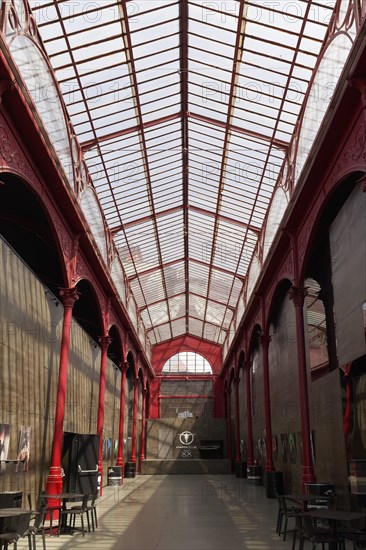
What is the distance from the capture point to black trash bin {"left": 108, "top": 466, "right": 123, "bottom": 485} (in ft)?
86.2

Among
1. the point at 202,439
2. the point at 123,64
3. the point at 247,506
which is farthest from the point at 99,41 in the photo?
the point at 202,439

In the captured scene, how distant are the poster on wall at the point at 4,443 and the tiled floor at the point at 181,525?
6.17 feet

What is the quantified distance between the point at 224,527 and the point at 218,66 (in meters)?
14.0

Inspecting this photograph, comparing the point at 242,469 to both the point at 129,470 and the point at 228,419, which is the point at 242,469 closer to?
the point at 129,470

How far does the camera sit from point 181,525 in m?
12.9

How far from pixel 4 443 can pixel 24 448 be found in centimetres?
173

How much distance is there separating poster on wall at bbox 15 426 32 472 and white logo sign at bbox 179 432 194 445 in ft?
103

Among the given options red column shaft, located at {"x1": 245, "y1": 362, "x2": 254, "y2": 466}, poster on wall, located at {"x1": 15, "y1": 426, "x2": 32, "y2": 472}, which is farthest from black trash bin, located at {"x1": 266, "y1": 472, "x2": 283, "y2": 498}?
poster on wall, located at {"x1": 15, "y1": 426, "x2": 32, "y2": 472}

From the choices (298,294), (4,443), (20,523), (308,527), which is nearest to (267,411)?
(298,294)

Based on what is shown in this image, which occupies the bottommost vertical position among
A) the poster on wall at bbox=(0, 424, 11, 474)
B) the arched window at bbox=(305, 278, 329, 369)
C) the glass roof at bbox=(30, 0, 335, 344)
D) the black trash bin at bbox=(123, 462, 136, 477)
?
the black trash bin at bbox=(123, 462, 136, 477)

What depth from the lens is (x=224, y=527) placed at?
12.6 m

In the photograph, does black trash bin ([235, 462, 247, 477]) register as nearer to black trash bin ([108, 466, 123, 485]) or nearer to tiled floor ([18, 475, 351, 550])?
black trash bin ([108, 466, 123, 485])

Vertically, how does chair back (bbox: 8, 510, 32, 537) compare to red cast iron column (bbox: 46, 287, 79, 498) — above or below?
below

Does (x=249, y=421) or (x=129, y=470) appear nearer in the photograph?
(x=249, y=421)
